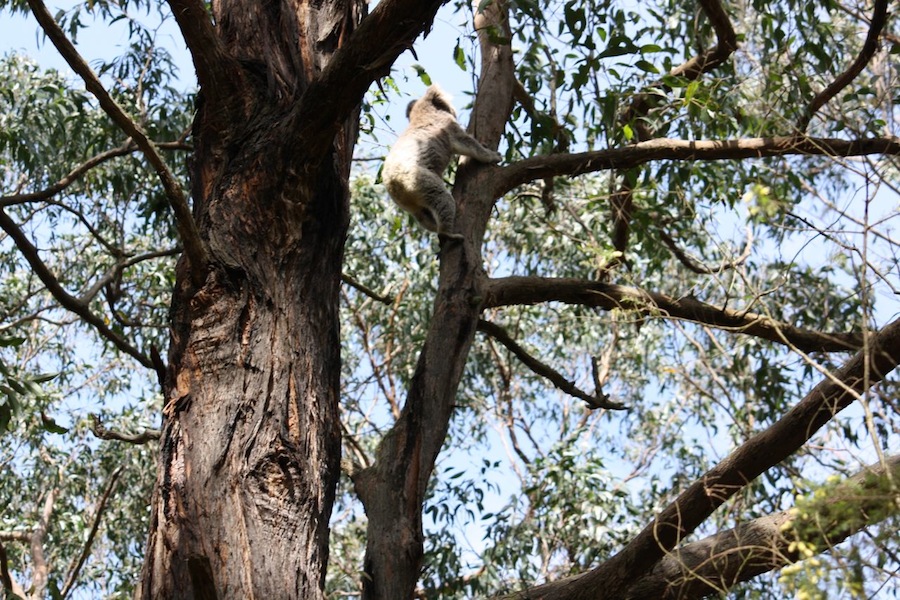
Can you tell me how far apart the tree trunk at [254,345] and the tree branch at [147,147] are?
64mm

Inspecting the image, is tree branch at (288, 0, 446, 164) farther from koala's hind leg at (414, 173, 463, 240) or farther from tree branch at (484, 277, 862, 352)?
koala's hind leg at (414, 173, 463, 240)

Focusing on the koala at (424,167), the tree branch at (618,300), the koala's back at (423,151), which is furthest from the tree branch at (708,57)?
the koala's back at (423,151)

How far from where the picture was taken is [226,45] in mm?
2820

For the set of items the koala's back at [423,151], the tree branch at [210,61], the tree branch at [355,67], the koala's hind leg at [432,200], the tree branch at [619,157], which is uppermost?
the koala's back at [423,151]

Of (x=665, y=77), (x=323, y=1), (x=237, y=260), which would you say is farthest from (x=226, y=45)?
(x=665, y=77)

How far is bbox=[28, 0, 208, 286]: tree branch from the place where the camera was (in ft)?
7.02

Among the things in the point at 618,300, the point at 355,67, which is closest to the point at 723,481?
the point at 618,300

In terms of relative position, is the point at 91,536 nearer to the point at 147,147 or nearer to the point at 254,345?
the point at 254,345

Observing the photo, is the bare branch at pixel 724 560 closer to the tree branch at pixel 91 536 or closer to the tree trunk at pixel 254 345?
the tree trunk at pixel 254 345

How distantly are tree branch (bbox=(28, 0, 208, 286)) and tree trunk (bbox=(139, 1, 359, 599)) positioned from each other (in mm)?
64

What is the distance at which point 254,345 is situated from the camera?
2.28m

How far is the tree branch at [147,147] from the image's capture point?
2.14m

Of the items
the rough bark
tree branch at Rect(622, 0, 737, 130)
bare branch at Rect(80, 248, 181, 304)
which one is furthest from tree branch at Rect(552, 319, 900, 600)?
bare branch at Rect(80, 248, 181, 304)

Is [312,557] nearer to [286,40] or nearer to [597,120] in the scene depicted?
[286,40]
